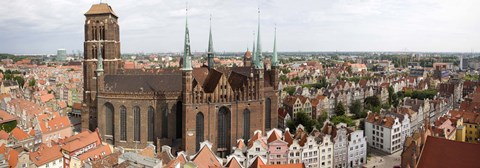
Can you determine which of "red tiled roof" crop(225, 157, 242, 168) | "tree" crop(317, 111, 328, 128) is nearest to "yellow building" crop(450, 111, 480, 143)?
"tree" crop(317, 111, 328, 128)

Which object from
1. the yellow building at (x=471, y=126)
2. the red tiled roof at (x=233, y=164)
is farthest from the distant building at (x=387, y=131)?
the red tiled roof at (x=233, y=164)

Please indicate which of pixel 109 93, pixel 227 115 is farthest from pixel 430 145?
pixel 109 93

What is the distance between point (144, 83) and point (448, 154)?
4053cm

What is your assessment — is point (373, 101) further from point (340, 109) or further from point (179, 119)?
point (179, 119)

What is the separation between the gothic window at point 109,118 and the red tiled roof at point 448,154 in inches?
1678

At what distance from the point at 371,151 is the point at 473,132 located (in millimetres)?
17632

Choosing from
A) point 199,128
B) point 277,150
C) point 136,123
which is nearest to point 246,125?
point 199,128

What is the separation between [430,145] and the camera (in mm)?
32156

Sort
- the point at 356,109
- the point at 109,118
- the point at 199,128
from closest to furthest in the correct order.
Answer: the point at 199,128 < the point at 109,118 < the point at 356,109

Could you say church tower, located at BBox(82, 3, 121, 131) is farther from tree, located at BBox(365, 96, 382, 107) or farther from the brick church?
tree, located at BBox(365, 96, 382, 107)

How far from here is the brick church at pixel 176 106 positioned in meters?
52.1

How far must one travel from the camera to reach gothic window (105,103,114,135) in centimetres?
5862

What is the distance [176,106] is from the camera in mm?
55875

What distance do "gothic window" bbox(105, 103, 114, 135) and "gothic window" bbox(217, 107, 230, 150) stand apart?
650 inches
